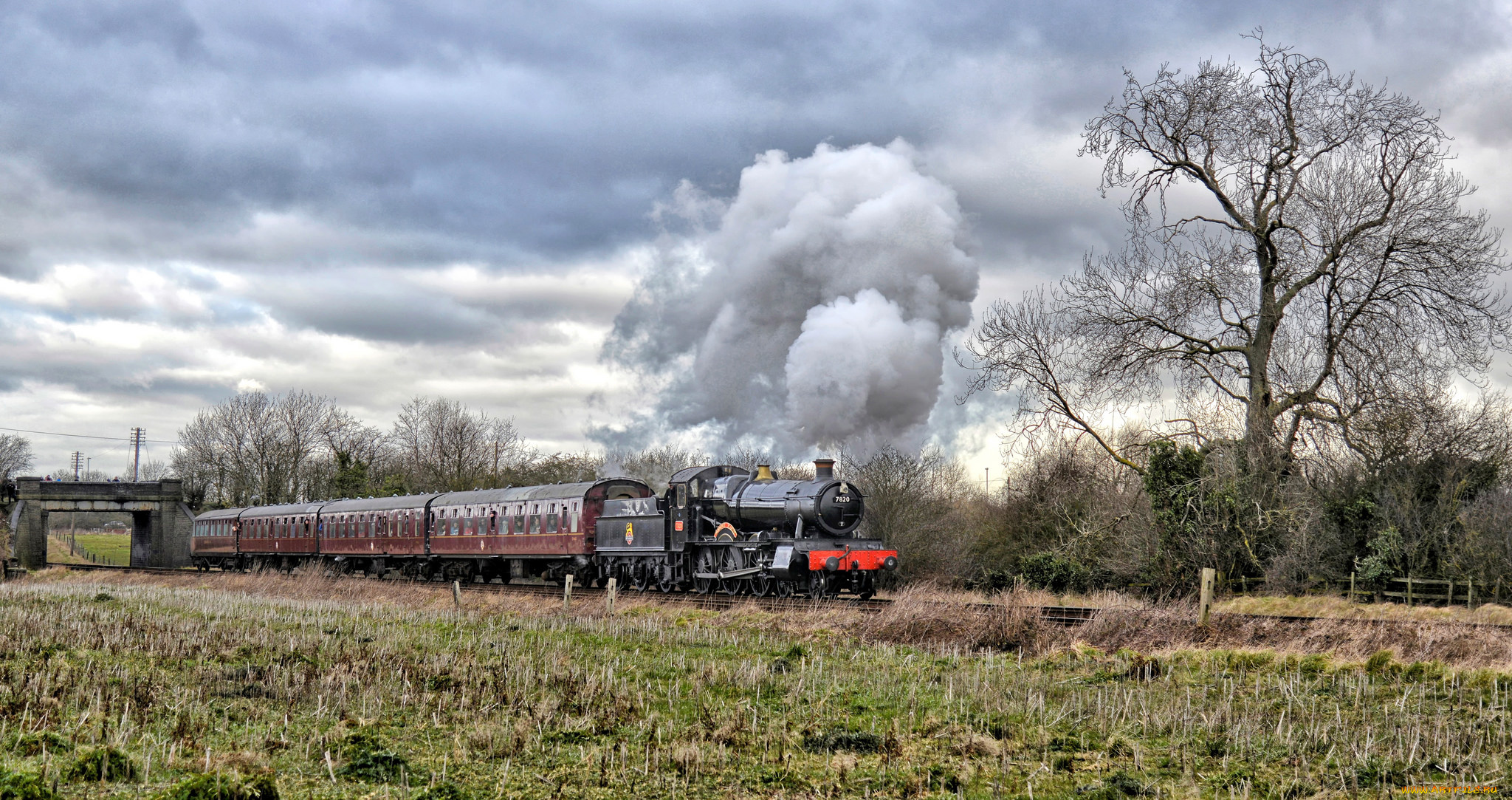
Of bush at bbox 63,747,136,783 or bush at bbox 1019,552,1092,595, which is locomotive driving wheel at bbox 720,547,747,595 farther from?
bush at bbox 63,747,136,783

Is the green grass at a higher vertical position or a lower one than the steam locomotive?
lower

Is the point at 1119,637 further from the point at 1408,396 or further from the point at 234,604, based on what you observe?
the point at 234,604

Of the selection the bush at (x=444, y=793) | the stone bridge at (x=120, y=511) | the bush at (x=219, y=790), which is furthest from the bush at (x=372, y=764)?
the stone bridge at (x=120, y=511)

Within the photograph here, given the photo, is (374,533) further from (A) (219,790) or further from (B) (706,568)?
(A) (219,790)

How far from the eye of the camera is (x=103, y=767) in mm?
7137

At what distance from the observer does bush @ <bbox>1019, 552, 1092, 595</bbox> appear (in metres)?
28.7

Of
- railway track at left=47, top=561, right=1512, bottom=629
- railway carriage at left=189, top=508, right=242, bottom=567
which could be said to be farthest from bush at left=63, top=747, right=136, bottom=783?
railway carriage at left=189, top=508, right=242, bottom=567

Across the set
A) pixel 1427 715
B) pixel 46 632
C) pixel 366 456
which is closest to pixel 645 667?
pixel 1427 715

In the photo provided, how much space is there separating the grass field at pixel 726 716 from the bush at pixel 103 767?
0.8 inches

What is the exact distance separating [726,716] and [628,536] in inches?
721

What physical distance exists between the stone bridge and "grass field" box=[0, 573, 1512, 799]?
165 ft

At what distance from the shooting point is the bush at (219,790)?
6.47 meters

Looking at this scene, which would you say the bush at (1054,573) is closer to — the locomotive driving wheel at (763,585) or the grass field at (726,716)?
the locomotive driving wheel at (763,585)

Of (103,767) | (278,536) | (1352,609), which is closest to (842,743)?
(103,767)
